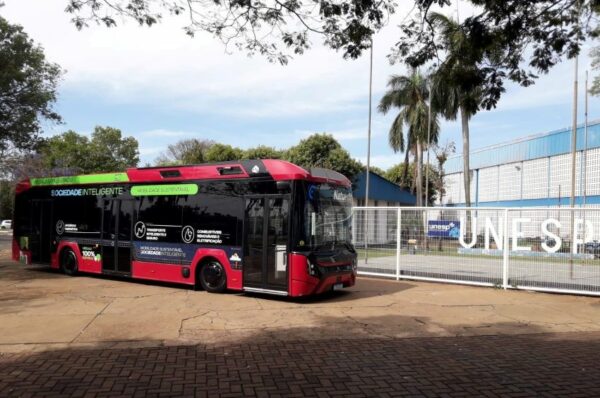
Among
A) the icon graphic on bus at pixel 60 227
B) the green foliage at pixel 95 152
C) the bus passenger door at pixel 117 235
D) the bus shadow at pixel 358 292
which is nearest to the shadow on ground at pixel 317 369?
the bus shadow at pixel 358 292

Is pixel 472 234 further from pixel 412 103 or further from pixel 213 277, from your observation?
pixel 412 103

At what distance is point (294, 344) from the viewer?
7.11m

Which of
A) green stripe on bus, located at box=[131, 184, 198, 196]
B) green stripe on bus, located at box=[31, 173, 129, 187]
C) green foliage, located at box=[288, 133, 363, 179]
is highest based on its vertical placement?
green foliage, located at box=[288, 133, 363, 179]

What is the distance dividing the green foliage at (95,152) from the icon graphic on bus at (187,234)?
3981 cm

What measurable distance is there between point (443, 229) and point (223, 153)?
1125 inches

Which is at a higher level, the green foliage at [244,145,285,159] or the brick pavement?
the green foliage at [244,145,285,159]

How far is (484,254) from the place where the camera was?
13227mm

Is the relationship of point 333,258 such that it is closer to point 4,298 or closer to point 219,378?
point 219,378

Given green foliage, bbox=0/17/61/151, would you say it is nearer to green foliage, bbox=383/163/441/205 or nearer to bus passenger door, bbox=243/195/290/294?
bus passenger door, bbox=243/195/290/294

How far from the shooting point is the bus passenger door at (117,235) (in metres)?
13.0

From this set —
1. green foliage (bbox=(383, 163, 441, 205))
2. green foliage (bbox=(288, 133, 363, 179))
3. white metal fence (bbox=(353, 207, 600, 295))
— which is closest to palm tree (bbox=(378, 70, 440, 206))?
green foliage (bbox=(288, 133, 363, 179))

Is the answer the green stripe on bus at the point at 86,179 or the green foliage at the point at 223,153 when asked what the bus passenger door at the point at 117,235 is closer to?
the green stripe on bus at the point at 86,179

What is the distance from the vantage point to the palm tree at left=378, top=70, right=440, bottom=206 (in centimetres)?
3406

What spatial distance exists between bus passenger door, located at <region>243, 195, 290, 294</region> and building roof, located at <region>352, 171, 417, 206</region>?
21.3 m
